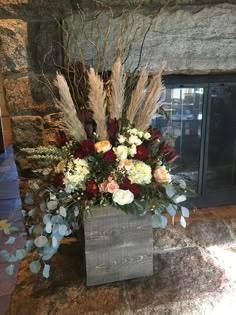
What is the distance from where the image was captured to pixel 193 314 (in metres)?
1.03

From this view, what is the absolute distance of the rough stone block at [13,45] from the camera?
1.29 m

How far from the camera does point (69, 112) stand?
1.01 meters

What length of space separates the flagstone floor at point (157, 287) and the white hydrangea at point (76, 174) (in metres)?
0.41

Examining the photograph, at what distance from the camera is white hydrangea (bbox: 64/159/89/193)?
3.30 feet

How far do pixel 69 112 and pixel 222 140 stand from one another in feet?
3.60

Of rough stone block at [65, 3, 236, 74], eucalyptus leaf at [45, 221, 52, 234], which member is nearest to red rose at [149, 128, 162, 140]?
rough stone block at [65, 3, 236, 74]

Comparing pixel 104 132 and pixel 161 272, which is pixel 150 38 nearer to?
pixel 104 132

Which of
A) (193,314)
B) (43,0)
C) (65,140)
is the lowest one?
(193,314)

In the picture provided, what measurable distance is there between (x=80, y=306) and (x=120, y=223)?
31 centimetres

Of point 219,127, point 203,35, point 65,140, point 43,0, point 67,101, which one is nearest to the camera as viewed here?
point 67,101

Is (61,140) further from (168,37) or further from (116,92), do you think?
(168,37)

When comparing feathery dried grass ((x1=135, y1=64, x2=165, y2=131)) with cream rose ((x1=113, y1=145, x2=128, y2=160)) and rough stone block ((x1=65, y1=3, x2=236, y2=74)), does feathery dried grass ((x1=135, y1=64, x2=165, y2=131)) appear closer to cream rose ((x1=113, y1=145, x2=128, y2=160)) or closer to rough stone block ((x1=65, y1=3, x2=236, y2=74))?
cream rose ((x1=113, y1=145, x2=128, y2=160))

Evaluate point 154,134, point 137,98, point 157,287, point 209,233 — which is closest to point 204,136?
point 209,233

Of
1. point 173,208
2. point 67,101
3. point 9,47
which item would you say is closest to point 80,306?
point 173,208
